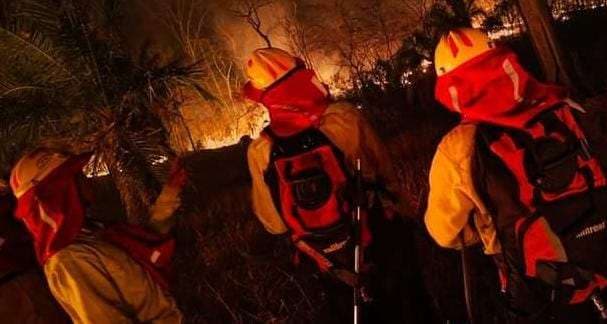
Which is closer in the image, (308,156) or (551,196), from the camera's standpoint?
Answer: (551,196)

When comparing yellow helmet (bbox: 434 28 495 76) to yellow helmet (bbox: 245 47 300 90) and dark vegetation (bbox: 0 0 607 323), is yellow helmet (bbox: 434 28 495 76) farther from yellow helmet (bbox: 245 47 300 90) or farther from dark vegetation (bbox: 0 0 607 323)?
dark vegetation (bbox: 0 0 607 323)

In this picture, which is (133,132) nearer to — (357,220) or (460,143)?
(357,220)

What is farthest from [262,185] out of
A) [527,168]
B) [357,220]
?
[527,168]

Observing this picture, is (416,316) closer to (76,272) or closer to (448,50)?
(448,50)

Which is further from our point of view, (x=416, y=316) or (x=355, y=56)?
(x=355, y=56)

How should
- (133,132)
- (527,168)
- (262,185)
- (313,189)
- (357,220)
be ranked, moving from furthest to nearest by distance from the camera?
(133,132) → (262,185) → (357,220) → (313,189) → (527,168)

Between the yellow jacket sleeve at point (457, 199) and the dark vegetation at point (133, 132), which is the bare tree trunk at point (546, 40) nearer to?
the dark vegetation at point (133, 132)

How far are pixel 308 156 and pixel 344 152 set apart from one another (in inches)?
11.1

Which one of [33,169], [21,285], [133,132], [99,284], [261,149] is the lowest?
[99,284]

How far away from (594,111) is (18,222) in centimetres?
639

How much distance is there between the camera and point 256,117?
21016 mm

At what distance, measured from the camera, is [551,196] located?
2201mm

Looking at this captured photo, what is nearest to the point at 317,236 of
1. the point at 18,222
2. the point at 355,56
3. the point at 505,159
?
the point at 505,159

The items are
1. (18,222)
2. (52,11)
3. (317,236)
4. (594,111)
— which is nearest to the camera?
(18,222)
